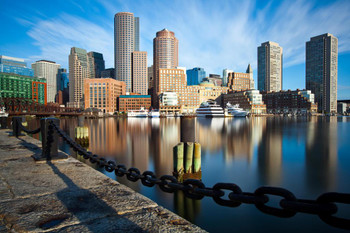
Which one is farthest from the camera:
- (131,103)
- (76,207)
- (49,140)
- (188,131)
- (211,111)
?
(131,103)

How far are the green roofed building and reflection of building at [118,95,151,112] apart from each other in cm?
6485

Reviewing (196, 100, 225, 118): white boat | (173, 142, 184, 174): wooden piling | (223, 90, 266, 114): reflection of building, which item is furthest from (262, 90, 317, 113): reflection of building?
(173, 142, 184, 174): wooden piling

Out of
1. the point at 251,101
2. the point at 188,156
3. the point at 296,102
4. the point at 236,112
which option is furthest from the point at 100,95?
the point at 188,156

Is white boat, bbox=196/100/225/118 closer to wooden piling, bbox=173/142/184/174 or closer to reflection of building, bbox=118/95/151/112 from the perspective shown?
reflection of building, bbox=118/95/151/112

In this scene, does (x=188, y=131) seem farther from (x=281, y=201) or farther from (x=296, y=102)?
(x=296, y=102)

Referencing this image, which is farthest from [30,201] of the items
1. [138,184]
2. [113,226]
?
[138,184]

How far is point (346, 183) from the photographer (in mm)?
13641

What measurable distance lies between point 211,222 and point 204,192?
7073 millimetres

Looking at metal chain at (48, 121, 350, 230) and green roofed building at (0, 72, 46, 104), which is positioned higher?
green roofed building at (0, 72, 46, 104)

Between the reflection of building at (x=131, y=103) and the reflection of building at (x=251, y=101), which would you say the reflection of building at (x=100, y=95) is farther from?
the reflection of building at (x=251, y=101)

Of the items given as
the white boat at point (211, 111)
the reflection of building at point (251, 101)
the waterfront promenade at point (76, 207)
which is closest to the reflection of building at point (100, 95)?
the white boat at point (211, 111)

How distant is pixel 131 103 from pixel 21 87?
274ft

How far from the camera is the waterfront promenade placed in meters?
3.06

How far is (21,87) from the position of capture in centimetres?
16962
